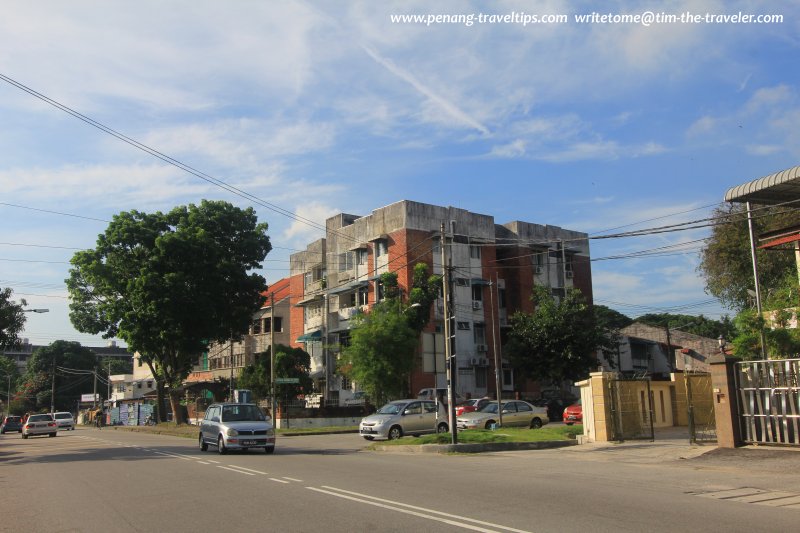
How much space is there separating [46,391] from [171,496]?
9934cm

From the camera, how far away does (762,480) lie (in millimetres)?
12797

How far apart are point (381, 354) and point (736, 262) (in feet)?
74.0

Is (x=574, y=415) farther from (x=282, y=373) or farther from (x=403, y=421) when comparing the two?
(x=282, y=373)

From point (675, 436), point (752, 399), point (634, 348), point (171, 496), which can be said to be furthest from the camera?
point (634, 348)

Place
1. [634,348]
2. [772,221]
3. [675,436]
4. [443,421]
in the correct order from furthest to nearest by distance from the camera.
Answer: [634,348] < [772,221] < [443,421] < [675,436]

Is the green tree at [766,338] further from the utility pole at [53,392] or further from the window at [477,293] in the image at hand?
the utility pole at [53,392]

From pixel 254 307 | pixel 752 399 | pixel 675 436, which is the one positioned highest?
pixel 254 307

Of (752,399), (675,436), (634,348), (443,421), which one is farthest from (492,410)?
(634,348)

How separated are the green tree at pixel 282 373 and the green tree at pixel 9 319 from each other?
19309mm

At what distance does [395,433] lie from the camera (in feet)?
87.2

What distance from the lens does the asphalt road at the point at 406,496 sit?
874 cm

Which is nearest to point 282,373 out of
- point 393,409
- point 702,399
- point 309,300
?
point 309,300

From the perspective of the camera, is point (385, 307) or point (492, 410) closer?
→ point (492, 410)

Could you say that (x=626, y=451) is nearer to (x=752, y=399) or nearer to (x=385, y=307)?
(x=752, y=399)
